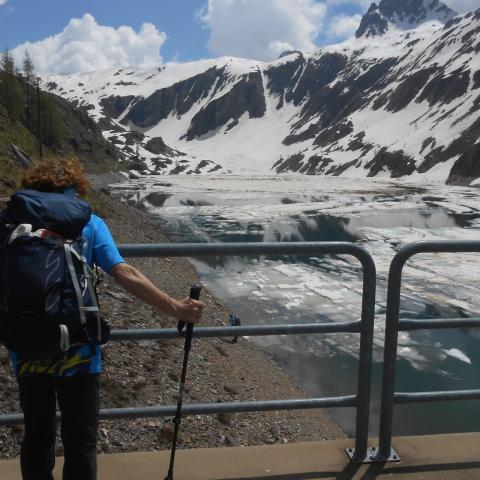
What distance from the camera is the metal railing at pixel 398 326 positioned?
4.06m

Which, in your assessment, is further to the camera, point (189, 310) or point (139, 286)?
point (189, 310)

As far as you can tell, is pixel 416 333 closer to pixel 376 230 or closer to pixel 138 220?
pixel 376 230

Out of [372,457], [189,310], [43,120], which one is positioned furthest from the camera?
[43,120]

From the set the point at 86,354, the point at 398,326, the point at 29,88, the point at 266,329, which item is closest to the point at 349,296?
the point at 398,326

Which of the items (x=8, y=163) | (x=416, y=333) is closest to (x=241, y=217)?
(x=8, y=163)

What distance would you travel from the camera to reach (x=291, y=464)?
14.4 feet

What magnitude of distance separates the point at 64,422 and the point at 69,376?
1.01ft

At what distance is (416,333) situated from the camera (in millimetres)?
18234

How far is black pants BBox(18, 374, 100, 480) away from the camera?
3.05m

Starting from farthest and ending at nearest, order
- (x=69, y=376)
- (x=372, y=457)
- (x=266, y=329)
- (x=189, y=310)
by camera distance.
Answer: (x=372, y=457), (x=266, y=329), (x=189, y=310), (x=69, y=376)

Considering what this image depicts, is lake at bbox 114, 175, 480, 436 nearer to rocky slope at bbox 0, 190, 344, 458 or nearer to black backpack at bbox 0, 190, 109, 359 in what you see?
rocky slope at bbox 0, 190, 344, 458

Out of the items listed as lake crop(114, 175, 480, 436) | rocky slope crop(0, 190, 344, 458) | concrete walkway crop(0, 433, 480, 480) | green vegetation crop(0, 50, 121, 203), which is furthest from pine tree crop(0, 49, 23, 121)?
concrete walkway crop(0, 433, 480, 480)

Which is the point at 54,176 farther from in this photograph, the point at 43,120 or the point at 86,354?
the point at 43,120

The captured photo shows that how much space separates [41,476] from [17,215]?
160 cm
